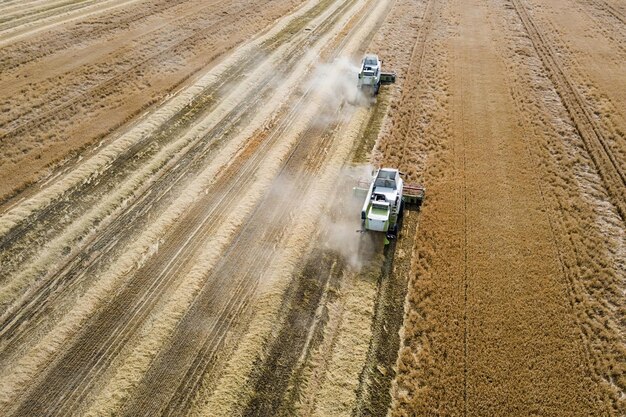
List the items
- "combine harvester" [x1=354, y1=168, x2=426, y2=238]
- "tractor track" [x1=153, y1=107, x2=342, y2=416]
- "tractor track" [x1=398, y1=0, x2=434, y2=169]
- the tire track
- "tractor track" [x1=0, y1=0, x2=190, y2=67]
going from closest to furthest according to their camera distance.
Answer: "tractor track" [x1=153, y1=107, x2=342, y2=416]
"combine harvester" [x1=354, y1=168, x2=426, y2=238]
"tractor track" [x1=398, y1=0, x2=434, y2=169]
"tractor track" [x1=0, y1=0, x2=190, y2=67]
the tire track

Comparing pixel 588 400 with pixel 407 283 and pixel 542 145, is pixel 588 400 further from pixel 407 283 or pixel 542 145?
pixel 542 145

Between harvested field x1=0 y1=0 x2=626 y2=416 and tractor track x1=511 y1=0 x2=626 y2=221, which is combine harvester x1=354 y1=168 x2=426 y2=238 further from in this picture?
tractor track x1=511 y1=0 x2=626 y2=221

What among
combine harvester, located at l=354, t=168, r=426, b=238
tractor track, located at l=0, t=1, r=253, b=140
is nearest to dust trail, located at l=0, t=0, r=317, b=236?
tractor track, located at l=0, t=1, r=253, b=140

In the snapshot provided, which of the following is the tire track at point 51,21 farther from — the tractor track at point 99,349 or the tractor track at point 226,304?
the tractor track at point 99,349

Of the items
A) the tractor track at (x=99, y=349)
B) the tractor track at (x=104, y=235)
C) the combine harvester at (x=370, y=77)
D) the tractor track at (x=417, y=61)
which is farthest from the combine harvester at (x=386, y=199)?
the combine harvester at (x=370, y=77)

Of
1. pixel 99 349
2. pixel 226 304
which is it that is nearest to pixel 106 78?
pixel 226 304

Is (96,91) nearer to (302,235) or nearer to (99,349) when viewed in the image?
(302,235)
